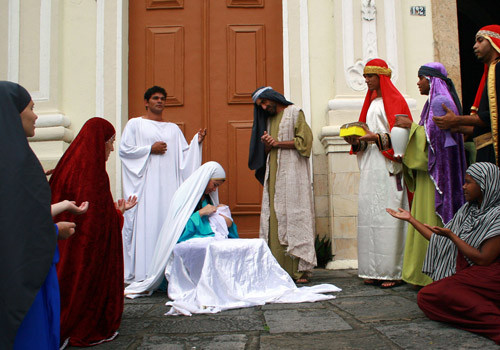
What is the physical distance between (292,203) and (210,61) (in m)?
2.38

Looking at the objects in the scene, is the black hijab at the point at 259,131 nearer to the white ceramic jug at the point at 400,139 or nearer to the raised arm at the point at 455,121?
the white ceramic jug at the point at 400,139

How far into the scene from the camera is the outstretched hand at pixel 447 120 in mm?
3523

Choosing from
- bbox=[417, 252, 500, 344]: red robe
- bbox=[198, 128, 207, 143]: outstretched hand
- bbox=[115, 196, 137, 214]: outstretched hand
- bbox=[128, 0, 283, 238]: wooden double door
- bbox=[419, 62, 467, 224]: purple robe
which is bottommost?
bbox=[417, 252, 500, 344]: red robe

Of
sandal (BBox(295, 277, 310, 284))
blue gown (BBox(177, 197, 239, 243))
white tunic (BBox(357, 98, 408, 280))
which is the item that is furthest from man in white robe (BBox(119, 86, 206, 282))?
white tunic (BBox(357, 98, 408, 280))

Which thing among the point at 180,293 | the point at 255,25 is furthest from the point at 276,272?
the point at 255,25

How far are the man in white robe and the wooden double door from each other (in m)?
0.85

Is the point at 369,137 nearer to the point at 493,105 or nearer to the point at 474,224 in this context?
the point at 493,105

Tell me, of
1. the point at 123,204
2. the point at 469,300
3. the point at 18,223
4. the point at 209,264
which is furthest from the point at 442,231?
the point at 18,223

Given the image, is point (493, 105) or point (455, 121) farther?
point (455, 121)

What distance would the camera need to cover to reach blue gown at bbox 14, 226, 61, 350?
198cm

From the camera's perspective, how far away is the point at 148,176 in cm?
518

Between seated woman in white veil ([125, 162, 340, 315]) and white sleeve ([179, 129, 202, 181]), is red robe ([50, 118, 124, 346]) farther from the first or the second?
white sleeve ([179, 129, 202, 181])

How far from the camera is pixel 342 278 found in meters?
4.79

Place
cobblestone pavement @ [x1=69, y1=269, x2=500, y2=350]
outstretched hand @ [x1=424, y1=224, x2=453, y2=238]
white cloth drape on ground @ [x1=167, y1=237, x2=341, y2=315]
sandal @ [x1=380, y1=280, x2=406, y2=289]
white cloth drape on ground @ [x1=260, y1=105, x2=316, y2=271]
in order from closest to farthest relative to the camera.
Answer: cobblestone pavement @ [x1=69, y1=269, x2=500, y2=350], outstretched hand @ [x1=424, y1=224, x2=453, y2=238], white cloth drape on ground @ [x1=167, y1=237, x2=341, y2=315], sandal @ [x1=380, y1=280, x2=406, y2=289], white cloth drape on ground @ [x1=260, y1=105, x2=316, y2=271]
